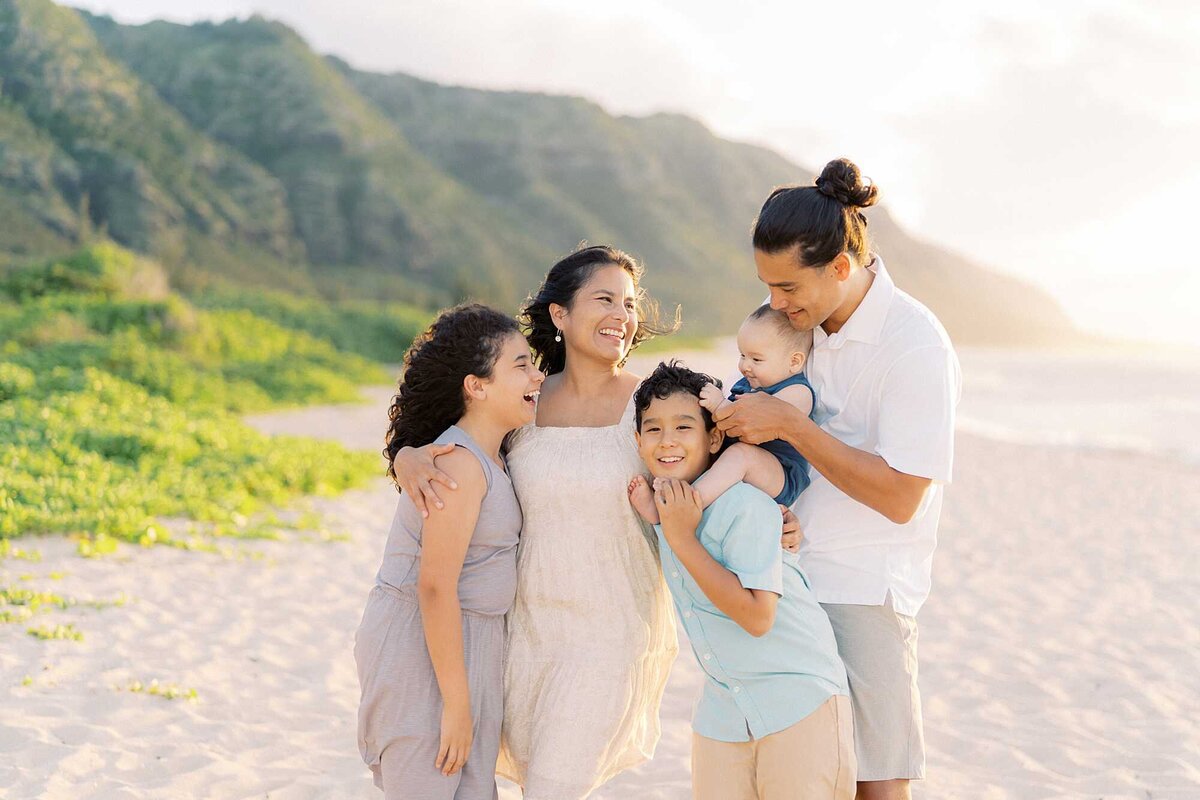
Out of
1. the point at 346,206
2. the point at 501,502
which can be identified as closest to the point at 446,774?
the point at 501,502

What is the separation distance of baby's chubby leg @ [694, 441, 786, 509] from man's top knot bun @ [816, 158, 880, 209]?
2.29ft

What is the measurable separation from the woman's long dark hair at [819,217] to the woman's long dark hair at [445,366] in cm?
83

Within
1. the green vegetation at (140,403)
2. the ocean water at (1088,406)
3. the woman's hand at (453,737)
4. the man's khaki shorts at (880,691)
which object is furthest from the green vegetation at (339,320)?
the man's khaki shorts at (880,691)

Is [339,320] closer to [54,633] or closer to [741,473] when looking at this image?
[54,633]

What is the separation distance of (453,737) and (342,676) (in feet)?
9.60

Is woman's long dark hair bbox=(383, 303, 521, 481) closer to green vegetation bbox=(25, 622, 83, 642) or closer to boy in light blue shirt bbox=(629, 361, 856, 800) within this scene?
boy in light blue shirt bbox=(629, 361, 856, 800)

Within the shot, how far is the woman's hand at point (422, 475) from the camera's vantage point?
2707mm

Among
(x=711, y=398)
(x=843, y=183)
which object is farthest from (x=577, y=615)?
(x=843, y=183)

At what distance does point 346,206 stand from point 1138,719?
4714cm

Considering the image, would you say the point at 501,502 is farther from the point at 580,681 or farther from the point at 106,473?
the point at 106,473

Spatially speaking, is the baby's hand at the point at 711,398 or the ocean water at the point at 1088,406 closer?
the baby's hand at the point at 711,398

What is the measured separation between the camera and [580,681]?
9.55 feet

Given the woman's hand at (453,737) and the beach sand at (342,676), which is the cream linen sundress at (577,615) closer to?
the woman's hand at (453,737)

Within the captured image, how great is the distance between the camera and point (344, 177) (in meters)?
49.8
